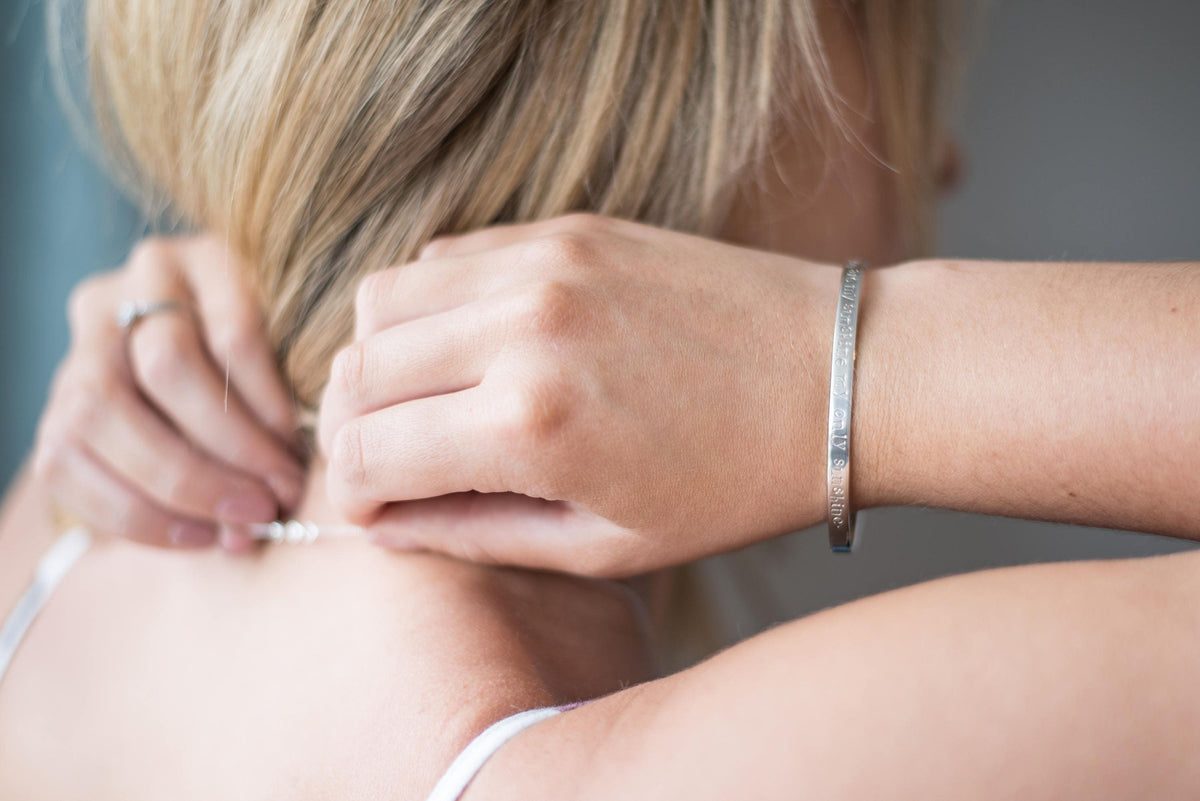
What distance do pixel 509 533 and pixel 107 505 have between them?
48 centimetres

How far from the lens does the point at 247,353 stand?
87 centimetres

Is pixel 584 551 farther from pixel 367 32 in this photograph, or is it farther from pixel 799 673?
pixel 367 32

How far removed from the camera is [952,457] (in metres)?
0.65

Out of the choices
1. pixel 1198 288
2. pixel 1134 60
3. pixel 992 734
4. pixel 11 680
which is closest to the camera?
pixel 992 734

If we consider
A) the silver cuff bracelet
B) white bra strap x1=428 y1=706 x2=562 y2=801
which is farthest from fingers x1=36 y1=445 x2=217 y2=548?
the silver cuff bracelet

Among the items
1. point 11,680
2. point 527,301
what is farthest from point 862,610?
point 11,680

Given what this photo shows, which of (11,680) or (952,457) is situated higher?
(952,457)

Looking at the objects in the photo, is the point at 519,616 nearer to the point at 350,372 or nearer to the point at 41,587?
the point at 350,372

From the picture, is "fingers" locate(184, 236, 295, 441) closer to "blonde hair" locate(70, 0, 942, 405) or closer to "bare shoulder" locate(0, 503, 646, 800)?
"blonde hair" locate(70, 0, 942, 405)

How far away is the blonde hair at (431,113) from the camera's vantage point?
720mm

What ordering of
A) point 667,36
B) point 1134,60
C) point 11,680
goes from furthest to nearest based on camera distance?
point 1134,60 < point 11,680 < point 667,36

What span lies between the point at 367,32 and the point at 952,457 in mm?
546

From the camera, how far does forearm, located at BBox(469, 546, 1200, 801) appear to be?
1.54ft

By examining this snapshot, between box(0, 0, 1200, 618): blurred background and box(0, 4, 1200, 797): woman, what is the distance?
4.04 ft
